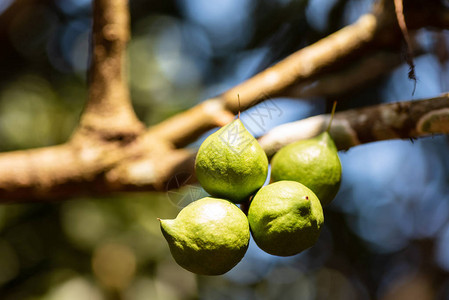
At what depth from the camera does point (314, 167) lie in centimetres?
165

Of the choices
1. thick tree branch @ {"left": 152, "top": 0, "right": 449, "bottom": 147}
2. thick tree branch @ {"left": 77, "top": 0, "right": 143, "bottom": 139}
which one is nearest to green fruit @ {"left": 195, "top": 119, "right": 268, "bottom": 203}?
thick tree branch @ {"left": 152, "top": 0, "right": 449, "bottom": 147}

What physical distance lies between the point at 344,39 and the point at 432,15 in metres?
0.55

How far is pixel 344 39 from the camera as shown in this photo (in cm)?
267

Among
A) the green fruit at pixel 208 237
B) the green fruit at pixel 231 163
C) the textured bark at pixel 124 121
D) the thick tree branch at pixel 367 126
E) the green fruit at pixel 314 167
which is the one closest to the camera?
the green fruit at pixel 208 237

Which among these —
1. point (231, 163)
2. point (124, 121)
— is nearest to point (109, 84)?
point (124, 121)

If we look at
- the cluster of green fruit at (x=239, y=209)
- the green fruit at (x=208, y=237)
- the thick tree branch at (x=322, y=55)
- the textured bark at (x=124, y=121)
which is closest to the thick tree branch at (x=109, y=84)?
the textured bark at (x=124, y=121)

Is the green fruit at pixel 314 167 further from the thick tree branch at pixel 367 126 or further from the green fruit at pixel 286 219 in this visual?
the thick tree branch at pixel 367 126

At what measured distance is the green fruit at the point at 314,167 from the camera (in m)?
1.65

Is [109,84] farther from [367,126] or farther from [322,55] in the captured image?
[367,126]

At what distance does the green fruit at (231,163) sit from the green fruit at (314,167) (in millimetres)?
154

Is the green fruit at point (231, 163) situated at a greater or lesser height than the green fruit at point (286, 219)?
greater

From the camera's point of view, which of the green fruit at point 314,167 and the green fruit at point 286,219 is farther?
the green fruit at point 314,167

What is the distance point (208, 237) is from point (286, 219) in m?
0.27

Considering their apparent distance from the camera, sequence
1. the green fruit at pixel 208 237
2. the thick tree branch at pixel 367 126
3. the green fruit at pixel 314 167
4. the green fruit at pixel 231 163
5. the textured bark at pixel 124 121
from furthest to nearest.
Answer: the textured bark at pixel 124 121 → the thick tree branch at pixel 367 126 → the green fruit at pixel 314 167 → the green fruit at pixel 231 163 → the green fruit at pixel 208 237
